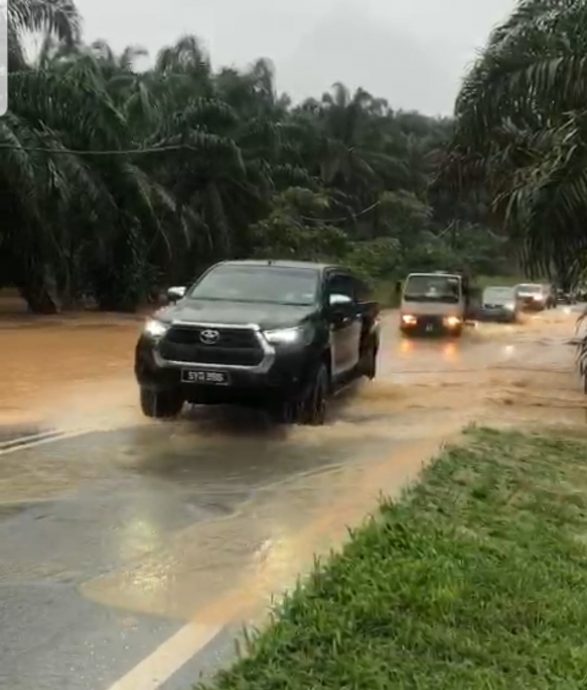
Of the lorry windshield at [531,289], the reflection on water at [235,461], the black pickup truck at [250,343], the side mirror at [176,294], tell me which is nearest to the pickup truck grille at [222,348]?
the black pickup truck at [250,343]

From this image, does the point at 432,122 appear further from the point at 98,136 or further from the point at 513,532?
the point at 513,532

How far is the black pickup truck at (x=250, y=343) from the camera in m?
10.9

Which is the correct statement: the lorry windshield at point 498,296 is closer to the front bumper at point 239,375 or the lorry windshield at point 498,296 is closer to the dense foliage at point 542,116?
the dense foliage at point 542,116

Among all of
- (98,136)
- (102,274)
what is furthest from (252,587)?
(102,274)

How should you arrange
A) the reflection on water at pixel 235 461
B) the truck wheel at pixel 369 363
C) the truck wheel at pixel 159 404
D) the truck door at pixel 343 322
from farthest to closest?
the truck wheel at pixel 369 363 < the truck door at pixel 343 322 < the truck wheel at pixel 159 404 < the reflection on water at pixel 235 461

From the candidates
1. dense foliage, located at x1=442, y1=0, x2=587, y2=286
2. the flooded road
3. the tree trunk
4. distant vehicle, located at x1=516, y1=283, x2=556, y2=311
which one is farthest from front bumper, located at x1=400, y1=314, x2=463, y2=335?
distant vehicle, located at x1=516, y1=283, x2=556, y2=311

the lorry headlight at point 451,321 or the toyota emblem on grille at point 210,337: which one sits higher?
the toyota emblem on grille at point 210,337

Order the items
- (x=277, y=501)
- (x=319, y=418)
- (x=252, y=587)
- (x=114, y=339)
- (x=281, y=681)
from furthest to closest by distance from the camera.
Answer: (x=114, y=339)
(x=319, y=418)
(x=277, y=501)
(x=252, y=587)
(x=281, y=681)

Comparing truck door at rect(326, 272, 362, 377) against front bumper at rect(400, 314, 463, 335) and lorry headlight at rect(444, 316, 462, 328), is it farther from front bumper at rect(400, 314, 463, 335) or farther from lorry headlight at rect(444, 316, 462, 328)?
lorry headlight at rect(444, 316, 462, 328)

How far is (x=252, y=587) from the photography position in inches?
231

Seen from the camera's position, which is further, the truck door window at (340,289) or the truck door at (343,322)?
the truck door window at (340,289)

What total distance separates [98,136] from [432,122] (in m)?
51.6

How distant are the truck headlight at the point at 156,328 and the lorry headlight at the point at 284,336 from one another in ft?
3.33

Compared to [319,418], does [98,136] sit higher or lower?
higher
